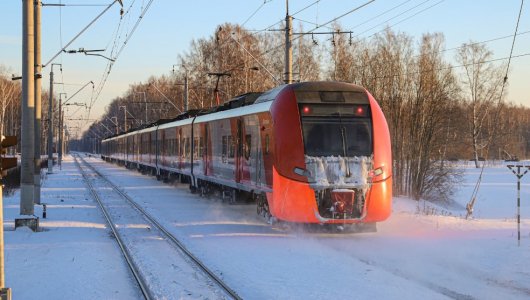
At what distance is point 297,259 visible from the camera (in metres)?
9.54

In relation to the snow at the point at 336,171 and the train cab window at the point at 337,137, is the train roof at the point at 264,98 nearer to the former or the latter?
the train cab window at the point at 337,137

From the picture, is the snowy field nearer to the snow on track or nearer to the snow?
the snow on track

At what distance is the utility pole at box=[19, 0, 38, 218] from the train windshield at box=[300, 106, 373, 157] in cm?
665

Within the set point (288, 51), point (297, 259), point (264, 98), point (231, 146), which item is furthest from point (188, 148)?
point (297, 259)

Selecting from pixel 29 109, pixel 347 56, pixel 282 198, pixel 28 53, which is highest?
pixel 347 56

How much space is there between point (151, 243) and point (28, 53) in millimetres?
5860

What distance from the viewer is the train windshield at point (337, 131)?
1177 cm

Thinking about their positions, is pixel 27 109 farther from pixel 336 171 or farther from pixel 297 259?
pixel 297 259

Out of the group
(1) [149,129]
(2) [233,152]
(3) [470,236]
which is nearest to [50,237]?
(2) [233,152]

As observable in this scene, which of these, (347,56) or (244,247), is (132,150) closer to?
(347,56)

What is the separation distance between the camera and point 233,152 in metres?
16.2

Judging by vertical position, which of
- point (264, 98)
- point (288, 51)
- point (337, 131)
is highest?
Answer: point (288, 51)

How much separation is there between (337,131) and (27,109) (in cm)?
744

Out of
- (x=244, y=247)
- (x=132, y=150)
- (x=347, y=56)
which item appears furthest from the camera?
(x=132, y=150)
